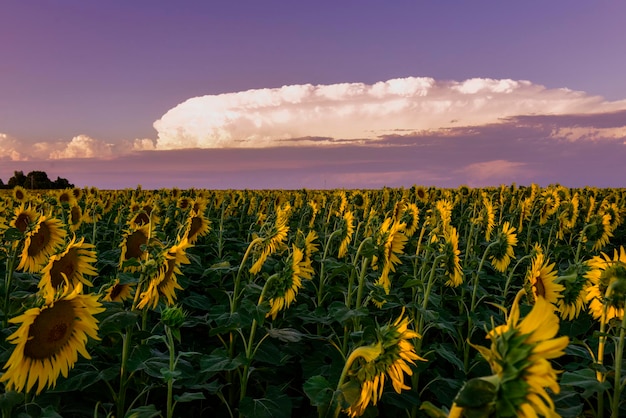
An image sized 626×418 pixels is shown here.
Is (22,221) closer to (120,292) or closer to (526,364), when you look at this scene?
(120,292)

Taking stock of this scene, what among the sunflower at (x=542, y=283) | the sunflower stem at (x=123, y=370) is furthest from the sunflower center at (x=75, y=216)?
the sunflower at (x=542, y=283)

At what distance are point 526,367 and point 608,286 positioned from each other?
2.37 meters

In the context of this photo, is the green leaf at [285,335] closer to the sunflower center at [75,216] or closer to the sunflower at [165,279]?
the sunflower at [165,279]

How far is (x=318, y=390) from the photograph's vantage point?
2.82 meters

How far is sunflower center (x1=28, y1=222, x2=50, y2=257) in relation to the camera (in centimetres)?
506

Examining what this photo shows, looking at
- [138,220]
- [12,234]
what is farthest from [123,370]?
[138,220]

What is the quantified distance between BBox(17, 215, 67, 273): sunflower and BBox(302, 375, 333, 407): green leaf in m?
3.27

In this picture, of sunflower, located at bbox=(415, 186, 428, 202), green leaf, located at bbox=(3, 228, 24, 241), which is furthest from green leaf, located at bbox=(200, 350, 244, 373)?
sunflower, located at bbox=(415, 186, 428, 202)

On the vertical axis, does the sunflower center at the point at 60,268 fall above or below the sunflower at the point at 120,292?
above

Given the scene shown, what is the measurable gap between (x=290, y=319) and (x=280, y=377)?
74cm

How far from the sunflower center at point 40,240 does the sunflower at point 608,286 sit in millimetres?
4711

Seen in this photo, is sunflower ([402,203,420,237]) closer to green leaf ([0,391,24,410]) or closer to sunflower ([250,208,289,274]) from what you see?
sunflower ([250,208,289,274])

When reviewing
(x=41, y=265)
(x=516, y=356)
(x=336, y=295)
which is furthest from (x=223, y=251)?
(x=516, y=356)

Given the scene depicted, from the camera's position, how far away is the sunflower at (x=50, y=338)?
9.03ft
